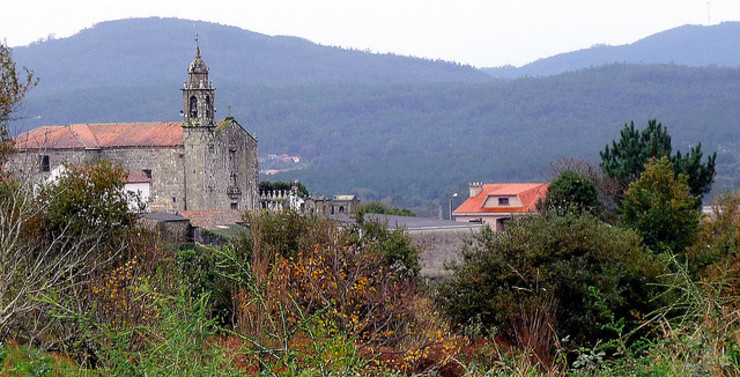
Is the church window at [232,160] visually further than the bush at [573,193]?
Yes

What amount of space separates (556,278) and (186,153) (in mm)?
42111

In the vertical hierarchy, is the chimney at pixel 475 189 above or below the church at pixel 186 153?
below

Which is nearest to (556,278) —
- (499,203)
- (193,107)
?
(193,107)

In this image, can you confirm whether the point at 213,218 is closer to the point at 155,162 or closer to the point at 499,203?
the point at 155,162

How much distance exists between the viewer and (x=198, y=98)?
64875 mm

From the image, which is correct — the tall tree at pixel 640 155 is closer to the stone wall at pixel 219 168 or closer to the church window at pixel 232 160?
the stone wall at pixel 219 168

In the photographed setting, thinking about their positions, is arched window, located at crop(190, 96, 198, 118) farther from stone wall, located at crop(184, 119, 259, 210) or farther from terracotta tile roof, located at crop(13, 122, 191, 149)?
terracotta tile roof, located at crop(13, 122, 191, 149)

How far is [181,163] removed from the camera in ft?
215

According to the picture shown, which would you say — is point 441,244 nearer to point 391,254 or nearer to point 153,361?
point 391,254

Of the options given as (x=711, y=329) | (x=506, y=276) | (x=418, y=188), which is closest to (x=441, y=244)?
(x=506, y=276)

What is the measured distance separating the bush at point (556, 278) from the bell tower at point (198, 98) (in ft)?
127

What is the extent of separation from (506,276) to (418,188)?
17038cm

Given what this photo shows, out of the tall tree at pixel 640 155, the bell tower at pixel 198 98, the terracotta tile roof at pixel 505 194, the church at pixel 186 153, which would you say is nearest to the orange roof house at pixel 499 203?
the terracotta tile roof at pixel 505 194

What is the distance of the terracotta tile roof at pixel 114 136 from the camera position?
66438 millimetres
